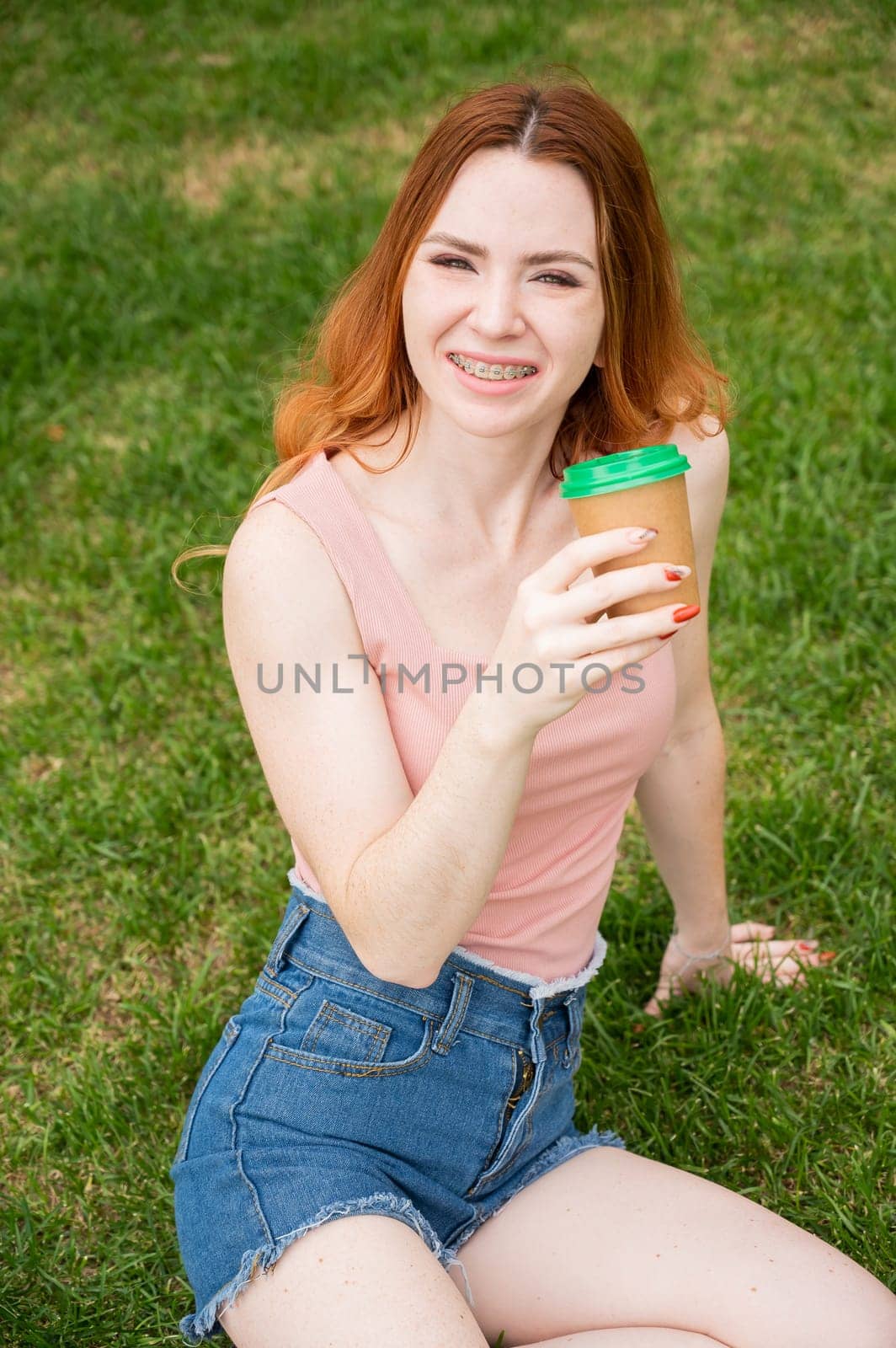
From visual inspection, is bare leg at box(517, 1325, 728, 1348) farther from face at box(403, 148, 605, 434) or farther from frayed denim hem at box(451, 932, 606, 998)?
face at box(403, 148, 605, 434)

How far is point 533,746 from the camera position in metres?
1.92

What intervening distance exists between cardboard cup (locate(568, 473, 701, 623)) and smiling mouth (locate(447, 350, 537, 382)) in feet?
1.11

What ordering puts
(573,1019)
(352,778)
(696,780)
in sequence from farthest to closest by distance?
(696,780)
(573,1019)
(352,778)

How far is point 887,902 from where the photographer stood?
2908 millimetres

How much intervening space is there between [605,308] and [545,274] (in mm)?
142

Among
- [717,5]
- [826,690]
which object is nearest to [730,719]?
[826,690]

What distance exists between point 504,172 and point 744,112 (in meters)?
4.57

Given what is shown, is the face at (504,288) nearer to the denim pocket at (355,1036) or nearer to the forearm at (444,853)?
the forearm at (444,853)

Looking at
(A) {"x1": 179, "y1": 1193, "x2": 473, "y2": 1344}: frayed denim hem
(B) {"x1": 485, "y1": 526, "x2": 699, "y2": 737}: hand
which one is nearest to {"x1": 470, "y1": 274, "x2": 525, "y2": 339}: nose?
(B) {"x1": 485, "y1": 526, "x2": 699, "y2": 737}: hand

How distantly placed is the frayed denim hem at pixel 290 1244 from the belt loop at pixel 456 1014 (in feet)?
0.72

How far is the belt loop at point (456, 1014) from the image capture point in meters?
2.01

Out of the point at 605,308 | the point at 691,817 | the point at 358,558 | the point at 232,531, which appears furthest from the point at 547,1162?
the point at 232,531

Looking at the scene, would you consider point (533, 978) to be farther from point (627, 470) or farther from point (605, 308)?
point (605, 308)

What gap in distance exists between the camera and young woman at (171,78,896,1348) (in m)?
1.86
